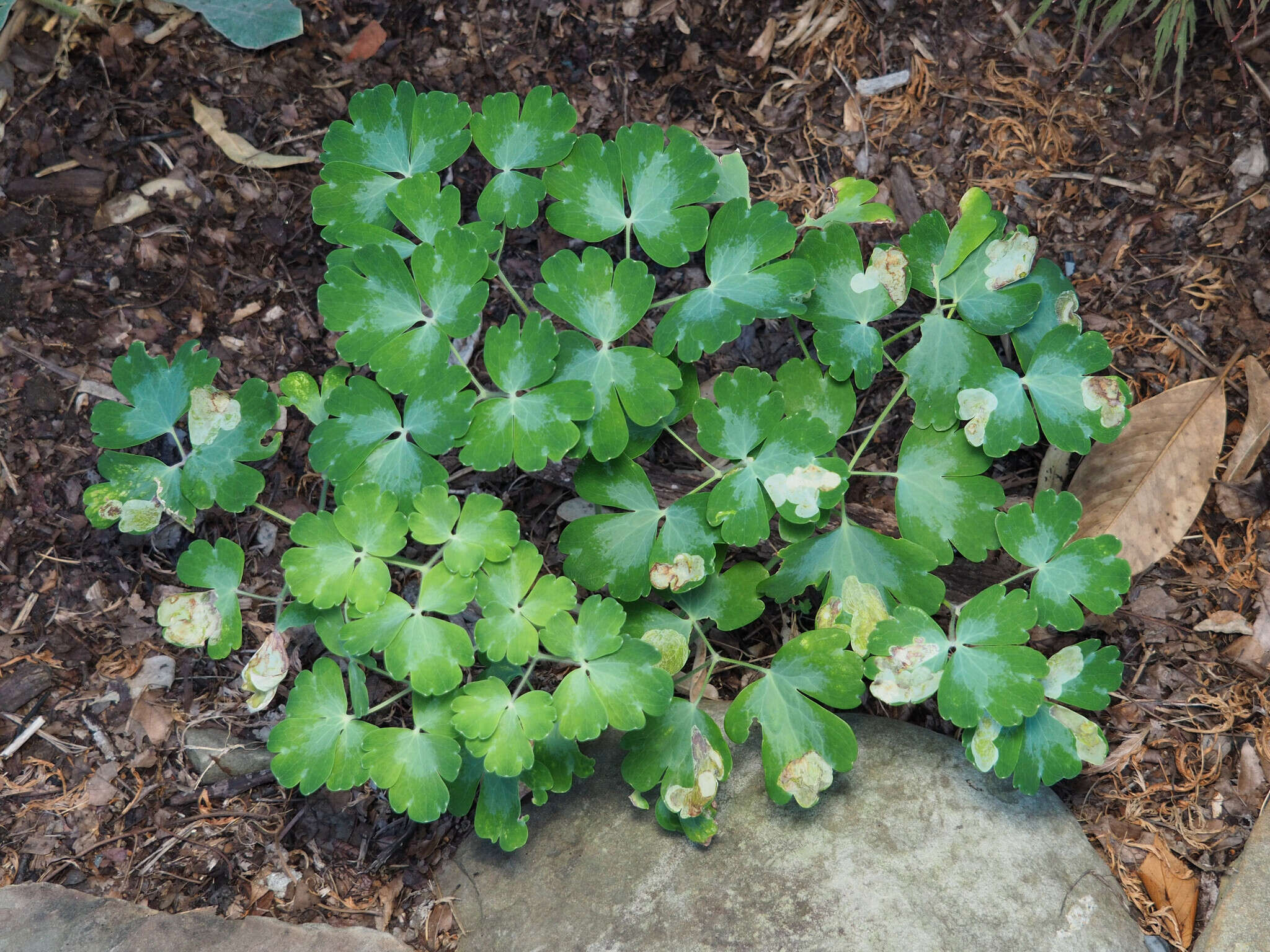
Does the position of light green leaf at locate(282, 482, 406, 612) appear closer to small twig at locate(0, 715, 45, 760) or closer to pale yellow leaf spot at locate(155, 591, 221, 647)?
pale yellow leaf spot at locate(155, 591, 221, 647)

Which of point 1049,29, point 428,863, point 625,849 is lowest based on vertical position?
point 428,863

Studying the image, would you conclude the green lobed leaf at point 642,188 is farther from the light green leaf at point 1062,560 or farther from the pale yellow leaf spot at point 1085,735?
the pale yellow leaf spot at point 1085,735

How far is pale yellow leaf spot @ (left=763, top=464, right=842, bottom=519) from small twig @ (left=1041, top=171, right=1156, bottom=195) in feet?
3.94

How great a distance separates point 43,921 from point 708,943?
160cm

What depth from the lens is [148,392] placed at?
2.24 m

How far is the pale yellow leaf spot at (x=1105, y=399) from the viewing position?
209 cm

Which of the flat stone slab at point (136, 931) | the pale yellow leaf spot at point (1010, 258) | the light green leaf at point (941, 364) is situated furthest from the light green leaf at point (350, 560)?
the pale yellow leaf spot at point (1010, 258)

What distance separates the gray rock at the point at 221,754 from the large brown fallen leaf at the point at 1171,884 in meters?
2.30

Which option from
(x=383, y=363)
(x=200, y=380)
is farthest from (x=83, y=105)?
(x=383, y=363)

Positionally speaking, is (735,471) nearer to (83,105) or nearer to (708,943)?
(708,943)

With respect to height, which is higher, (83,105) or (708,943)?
(83,105)

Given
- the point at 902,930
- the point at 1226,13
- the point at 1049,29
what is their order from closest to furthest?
the point at 902,930 → the point at 1226,13 → the point at 1049,29

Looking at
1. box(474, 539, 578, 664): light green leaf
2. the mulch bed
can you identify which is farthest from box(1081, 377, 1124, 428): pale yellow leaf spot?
box(474, 539, 578, 664): light green leaf

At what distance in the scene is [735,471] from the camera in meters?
2.11
